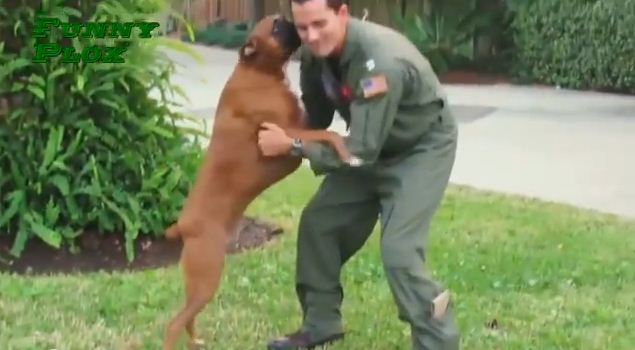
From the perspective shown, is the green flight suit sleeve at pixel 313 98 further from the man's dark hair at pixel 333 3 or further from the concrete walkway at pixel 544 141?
the concrete walkway at pixel 544 141

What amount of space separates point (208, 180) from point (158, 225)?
2.56m

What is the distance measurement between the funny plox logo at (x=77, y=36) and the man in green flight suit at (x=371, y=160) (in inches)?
86.2

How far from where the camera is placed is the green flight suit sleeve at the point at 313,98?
A: 4.88 metres

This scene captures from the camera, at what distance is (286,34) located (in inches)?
177

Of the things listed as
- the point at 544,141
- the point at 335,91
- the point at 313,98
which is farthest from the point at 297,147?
the point at 544,141

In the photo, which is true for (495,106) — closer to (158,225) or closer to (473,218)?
(473,218)

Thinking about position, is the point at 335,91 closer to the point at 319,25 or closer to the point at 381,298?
the point at 319,25

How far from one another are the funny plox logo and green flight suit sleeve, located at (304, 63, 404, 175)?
8.77ft

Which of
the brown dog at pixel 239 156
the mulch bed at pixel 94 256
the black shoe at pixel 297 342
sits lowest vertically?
the mulch bed at pixel 94 256

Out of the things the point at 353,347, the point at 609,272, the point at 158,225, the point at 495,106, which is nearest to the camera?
the point at 353,347

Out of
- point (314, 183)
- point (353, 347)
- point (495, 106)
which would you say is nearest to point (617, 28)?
point (495, 106)

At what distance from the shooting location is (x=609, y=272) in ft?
21.9

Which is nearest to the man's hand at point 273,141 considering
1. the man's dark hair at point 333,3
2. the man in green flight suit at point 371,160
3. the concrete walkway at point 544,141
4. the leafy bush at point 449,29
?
the man in green flight suit at point 371,160

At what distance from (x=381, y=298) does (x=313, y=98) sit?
1.50 meters
